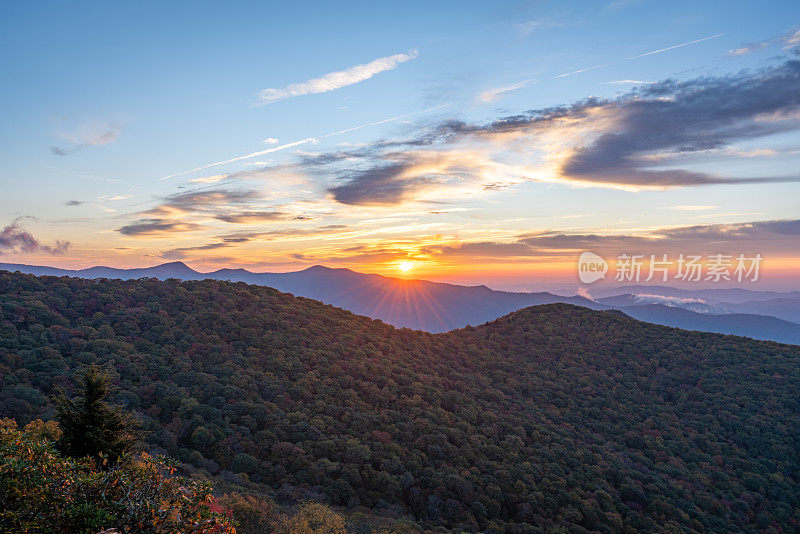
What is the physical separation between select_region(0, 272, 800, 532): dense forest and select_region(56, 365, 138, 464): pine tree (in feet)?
19.4

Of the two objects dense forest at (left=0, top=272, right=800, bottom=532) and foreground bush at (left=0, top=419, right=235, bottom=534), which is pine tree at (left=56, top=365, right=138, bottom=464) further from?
dense forest at (left=0, top=272, right=800, bottom=532)

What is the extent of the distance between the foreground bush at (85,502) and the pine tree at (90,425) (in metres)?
4.28

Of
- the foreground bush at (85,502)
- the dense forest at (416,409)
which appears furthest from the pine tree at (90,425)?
the dense forest at (416,409)

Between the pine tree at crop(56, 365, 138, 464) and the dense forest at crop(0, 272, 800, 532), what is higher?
the pine tree at crop(56, 365, 138, 464)

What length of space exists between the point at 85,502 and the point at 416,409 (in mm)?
33454

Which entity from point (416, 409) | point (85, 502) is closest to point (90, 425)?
point (85, 502)

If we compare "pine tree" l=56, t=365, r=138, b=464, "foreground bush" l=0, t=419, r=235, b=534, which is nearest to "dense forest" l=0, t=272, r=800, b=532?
"pine tree" l=56, t=365, r=138, b=464

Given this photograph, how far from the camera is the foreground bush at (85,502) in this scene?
10819 mm

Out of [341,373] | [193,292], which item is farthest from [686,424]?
[193,292]

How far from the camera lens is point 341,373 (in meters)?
46.1

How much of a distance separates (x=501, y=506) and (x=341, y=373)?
22498mm

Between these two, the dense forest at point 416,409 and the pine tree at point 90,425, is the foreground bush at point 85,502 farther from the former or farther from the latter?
the dense forest at point 416,409

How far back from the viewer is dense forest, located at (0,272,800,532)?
30.0 m

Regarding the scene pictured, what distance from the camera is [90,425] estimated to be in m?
17.0
